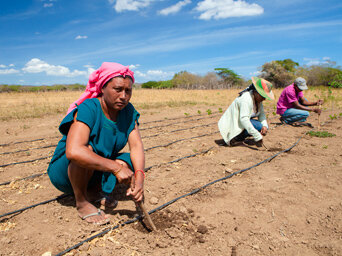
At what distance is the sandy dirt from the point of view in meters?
1.77

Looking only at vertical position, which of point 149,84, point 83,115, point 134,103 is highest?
point 149,84

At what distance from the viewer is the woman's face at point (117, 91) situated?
1782 mm

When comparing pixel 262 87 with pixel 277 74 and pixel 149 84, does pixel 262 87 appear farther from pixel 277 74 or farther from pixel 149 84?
pixel 149 84

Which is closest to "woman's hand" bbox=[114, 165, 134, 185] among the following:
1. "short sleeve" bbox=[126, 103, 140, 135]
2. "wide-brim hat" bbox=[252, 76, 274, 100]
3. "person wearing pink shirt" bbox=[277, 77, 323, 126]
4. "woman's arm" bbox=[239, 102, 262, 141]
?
"short sleeve" bbox=[126, 103, 140, 135]

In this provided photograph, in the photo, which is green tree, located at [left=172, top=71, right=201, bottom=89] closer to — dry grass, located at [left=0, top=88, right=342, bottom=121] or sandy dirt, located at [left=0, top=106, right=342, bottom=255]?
dry grass, located at [left=0, top=88, right=342, bottom=121]

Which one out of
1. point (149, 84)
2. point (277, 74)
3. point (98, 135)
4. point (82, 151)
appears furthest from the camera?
point (149, 84)

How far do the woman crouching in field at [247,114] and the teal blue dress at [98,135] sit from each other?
215 cm

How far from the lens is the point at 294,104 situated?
18.8ft

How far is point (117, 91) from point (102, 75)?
0.50 ft

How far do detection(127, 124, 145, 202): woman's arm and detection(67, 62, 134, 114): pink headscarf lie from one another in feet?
1.45

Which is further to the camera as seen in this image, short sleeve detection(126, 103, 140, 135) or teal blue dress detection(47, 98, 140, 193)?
short sleeve detection(126, 103, 140, 135)

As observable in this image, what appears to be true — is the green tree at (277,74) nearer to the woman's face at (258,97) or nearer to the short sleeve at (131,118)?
the woman's face at (258,97)

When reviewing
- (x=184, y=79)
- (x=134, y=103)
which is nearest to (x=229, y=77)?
(x=184, y=79)

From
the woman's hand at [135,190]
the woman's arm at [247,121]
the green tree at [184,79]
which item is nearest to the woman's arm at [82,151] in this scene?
the woman's hand at [135,190]
